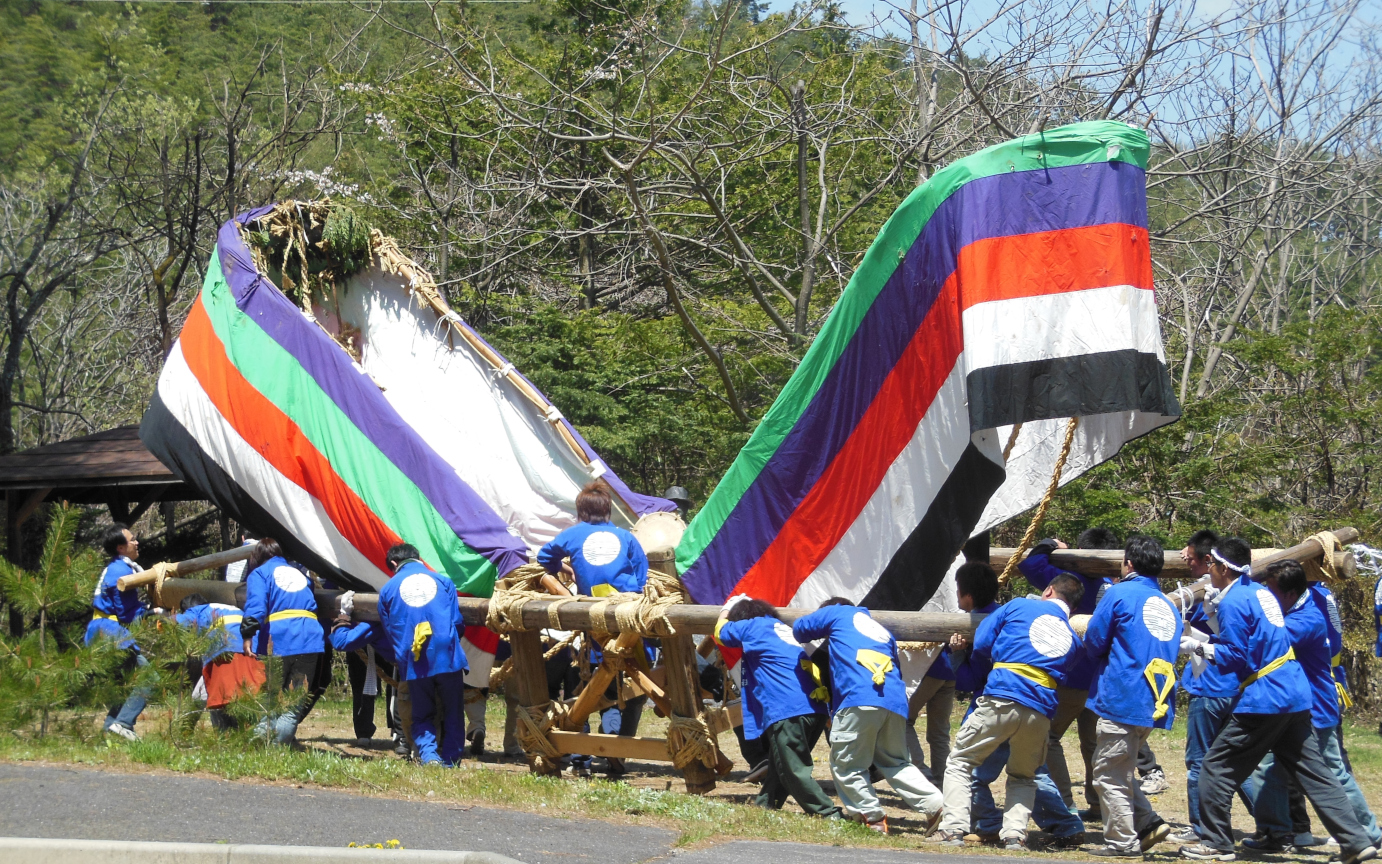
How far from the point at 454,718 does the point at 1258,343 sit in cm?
1025

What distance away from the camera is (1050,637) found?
20.9 feet

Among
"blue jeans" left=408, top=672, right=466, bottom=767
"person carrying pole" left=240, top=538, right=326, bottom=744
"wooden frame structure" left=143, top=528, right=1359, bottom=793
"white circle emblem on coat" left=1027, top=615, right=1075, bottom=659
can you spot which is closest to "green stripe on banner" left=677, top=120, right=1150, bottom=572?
"wooden frame structure" left=143, top=528, right=1359, bottom=793

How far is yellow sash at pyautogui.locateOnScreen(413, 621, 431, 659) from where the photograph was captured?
26.5ft

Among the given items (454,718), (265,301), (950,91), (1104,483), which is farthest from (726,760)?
(950,91)

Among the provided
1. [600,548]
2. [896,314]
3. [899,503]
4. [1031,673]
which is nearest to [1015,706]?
[1031,673]

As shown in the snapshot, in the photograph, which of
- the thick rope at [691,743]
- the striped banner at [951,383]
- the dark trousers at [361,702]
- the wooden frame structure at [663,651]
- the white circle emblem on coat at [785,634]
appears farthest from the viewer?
the dark trousers at [361,702]

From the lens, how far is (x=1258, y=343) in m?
14.0

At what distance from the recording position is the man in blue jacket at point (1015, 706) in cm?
633

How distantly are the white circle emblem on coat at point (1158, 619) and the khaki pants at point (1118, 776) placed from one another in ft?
1.57

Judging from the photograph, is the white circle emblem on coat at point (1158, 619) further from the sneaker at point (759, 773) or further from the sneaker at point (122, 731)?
the sneaker at point (122, 731)

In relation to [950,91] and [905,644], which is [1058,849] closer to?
[905,644]

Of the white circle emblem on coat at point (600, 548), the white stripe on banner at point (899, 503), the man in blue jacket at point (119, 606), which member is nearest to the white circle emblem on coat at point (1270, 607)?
the white stripe on banner at point (899, 503)

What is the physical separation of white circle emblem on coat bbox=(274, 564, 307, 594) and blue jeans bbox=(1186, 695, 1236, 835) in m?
6.03

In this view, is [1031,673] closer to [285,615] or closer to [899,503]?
[899,503]
